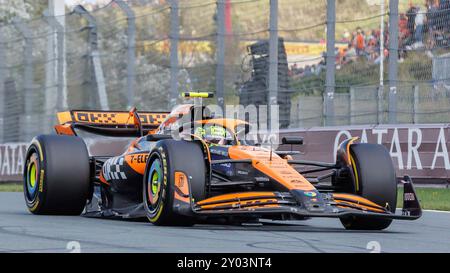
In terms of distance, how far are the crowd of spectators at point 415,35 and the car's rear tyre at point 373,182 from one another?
19.6ft

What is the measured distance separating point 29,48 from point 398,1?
9.62m

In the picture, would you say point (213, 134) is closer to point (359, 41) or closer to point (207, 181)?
point (207, 181)

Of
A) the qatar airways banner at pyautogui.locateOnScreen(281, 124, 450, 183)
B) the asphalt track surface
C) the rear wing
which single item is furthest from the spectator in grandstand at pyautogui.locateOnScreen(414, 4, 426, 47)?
the asphalt track surface

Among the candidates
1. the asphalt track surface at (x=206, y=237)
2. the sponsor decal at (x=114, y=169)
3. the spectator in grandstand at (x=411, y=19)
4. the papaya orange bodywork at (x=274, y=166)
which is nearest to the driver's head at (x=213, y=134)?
the papaya orange bodywork at (x=274, y=166)

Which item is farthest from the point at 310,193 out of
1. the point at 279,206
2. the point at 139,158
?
the point at 139,158

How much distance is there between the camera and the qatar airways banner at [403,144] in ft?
53.4

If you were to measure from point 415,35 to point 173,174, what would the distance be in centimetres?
785

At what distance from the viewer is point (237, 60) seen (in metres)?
18.8

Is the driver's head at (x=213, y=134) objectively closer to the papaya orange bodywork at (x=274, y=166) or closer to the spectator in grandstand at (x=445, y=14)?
the papaya orange bodywork at (x=274, y=166)

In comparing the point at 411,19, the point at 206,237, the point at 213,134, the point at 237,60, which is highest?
the point at 411,19

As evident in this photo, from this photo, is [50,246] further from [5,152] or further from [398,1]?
[5,152]

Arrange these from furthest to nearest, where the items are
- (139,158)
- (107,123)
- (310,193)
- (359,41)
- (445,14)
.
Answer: (359,41) → (445,14) → (107,123) → (139,158) → (310,193)

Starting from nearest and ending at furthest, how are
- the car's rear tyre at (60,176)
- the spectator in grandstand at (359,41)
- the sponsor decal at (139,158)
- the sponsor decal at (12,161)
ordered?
the sponsor decal at (139,158)
the car's rear tyre at (60,176)
the spectator in grandstand at (359,41)
the sponsor decal at (12,161)

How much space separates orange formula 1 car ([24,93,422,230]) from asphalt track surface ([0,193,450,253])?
0.61ft
